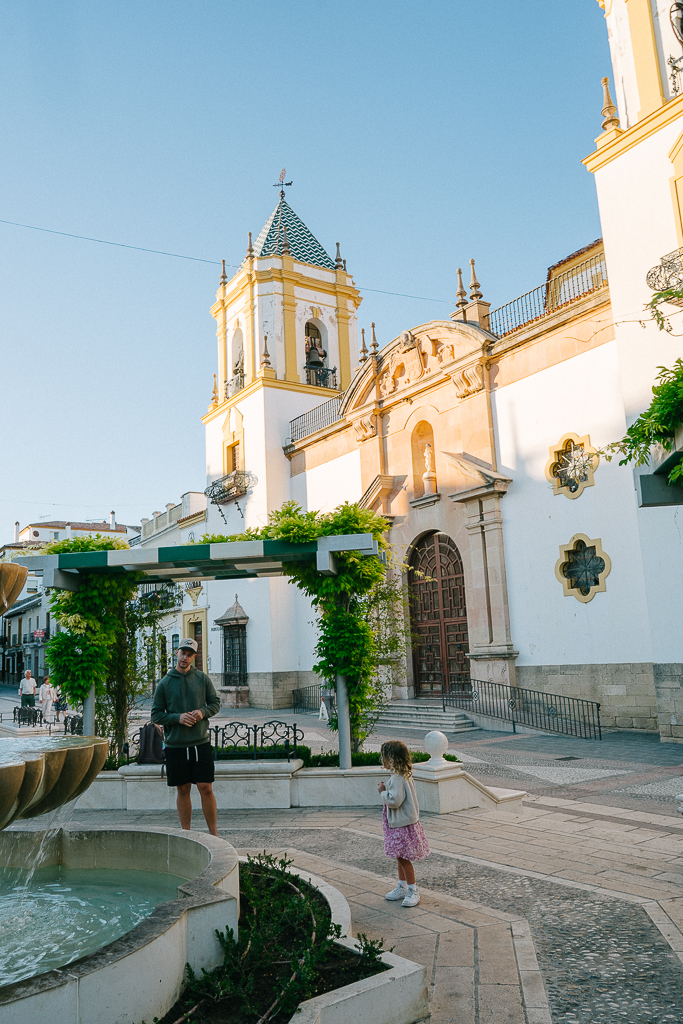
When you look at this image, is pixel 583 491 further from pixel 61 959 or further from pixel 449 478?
pixel 61 959

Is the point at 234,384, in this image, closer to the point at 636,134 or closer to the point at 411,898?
the point at 636,134

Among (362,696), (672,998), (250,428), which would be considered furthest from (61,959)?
(250,428)

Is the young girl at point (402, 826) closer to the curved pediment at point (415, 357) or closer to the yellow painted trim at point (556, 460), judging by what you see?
the yellow painted trim at point (556, 460)

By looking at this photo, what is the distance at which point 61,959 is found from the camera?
373cm

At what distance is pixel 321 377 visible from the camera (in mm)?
28109

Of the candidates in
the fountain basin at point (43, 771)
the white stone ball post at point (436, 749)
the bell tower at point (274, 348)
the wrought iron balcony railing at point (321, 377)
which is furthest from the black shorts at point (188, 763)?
the wrought iron balcony railing at point (321, 377)

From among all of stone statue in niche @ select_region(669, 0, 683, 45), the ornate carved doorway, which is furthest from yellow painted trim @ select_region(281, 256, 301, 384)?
stone statue in niche @ select_region(669, 0, 683, 45)

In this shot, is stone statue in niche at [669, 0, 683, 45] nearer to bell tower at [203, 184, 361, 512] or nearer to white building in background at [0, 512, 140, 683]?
bell tower at [203, 184, 361, 512]

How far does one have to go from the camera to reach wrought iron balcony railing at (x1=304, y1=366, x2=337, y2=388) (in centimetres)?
2778

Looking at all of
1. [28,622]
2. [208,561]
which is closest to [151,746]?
[208,561]

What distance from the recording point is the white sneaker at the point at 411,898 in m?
4.86

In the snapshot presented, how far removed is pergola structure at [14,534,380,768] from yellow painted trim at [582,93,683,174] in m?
9.70

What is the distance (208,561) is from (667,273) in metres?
9.37

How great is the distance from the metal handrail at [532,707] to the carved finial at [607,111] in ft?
35.9
